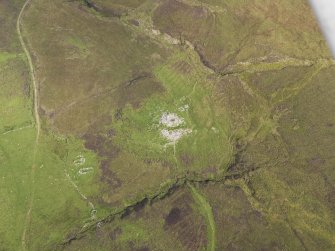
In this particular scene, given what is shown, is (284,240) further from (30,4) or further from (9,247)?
(30,4)

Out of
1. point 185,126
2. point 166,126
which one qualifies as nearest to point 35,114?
point 166,126

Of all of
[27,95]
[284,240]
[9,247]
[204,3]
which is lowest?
[9,247]

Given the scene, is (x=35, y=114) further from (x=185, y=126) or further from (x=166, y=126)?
(x=185, y=126)

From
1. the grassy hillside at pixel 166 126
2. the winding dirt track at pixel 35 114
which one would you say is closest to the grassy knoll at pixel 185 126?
the grassy hillside at pixel 166 126

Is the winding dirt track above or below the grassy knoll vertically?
below

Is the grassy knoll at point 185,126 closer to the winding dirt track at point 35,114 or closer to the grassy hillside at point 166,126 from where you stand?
the grassy hillside at point 166,126

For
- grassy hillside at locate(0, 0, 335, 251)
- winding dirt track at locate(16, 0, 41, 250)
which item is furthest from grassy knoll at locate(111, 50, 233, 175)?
winding dirt track at locate(16, 0, 41, 250)

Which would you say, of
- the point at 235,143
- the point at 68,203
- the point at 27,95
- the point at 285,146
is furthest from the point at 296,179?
the point at 27,95

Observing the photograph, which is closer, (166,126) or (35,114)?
(166,126)

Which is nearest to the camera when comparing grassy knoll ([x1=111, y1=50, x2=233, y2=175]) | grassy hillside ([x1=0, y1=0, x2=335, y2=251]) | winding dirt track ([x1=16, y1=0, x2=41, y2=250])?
grassy hillside ([x1=0, y1=0, x2=335, y2=251])

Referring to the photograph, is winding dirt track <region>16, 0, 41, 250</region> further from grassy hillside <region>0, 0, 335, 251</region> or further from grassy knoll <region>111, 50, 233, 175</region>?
grassy knoll <region>111, 50, 233, 175</region>

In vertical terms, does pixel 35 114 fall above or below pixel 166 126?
below
